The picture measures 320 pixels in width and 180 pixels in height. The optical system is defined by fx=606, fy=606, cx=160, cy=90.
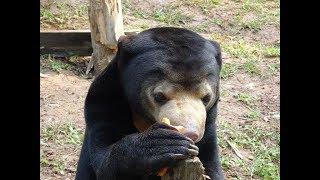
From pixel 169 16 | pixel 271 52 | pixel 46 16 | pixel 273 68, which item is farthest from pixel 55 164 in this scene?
pixel 169 16

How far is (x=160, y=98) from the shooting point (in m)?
3.28

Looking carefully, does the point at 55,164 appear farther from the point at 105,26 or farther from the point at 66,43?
the point at 66,43

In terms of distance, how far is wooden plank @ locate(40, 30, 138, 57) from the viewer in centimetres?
762

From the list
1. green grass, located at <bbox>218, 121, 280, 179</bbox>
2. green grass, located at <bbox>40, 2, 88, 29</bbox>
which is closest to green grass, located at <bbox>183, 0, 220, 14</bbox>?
green grass, located at <bbox>40, 2, 88, 29</bbox>

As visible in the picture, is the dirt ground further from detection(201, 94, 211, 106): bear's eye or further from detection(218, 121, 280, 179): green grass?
detection(201, 94, 211, 106): bear's eye

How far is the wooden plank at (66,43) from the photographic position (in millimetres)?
7625

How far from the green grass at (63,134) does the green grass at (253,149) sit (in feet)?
4.63

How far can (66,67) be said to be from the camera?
7.47m

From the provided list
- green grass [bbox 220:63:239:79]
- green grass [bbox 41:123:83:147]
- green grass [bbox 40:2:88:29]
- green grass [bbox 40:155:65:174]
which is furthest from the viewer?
green grass [bbox 40:2:88:29]
